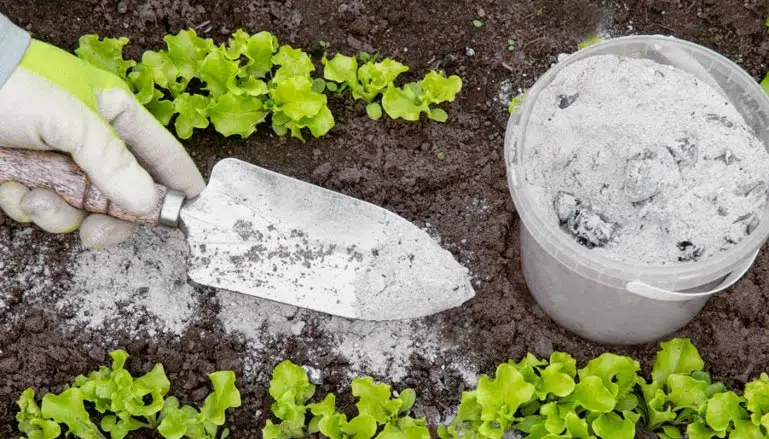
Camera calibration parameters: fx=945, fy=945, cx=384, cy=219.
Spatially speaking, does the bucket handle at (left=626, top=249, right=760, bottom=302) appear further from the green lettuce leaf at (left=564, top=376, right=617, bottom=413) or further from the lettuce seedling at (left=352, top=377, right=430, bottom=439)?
the lettuce seedling at (left=352, top=377, right=430, bottom=439)

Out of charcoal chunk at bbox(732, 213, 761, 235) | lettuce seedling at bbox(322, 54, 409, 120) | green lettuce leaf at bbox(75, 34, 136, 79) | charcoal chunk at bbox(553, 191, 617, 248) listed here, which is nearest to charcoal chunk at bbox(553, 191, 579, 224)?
charcoal chunk at bbox(553, 191, 617, 248)

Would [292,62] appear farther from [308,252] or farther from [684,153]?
[684,153]

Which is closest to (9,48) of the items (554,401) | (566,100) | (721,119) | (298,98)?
(298,98)

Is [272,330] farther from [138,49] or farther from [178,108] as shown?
[138,49]

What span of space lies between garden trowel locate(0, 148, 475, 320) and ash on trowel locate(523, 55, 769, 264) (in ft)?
1.31

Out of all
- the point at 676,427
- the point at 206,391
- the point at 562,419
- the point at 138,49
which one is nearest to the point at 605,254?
the point at 562,419

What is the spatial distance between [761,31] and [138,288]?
1812 mm

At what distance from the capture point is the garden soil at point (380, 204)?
235cm

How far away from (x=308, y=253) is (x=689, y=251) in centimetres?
88

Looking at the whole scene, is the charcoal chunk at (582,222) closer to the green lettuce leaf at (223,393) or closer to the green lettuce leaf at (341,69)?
the green lettuce leaf at (341,69)

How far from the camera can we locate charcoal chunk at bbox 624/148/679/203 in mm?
1995

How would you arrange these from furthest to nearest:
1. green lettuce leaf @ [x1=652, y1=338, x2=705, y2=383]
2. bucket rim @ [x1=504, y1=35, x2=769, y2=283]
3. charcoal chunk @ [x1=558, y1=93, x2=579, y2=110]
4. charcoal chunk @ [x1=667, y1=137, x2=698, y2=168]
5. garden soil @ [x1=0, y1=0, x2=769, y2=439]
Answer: garden soil @ [x1=0, y1=0, x2=769, y2=439] → green lettuce leaf @ [x1=652, y1=338, x2=705, y2=383] → charcoal chunk @ [x1=558, y1=93, x2=579, y2=110] → charcoal chunk @ [x1=667, y1=137, x2=698, y2=168] → bucket rim @ [x1=504, y1=35, x2=769, y2=283]

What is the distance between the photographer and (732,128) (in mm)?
2059

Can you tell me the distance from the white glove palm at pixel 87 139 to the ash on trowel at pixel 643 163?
0.85 meters
